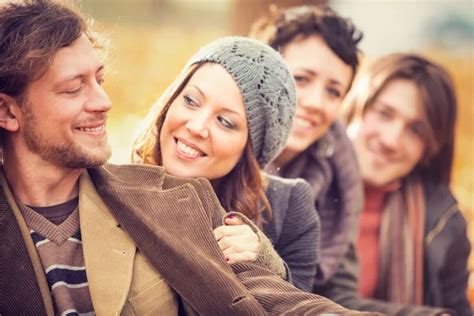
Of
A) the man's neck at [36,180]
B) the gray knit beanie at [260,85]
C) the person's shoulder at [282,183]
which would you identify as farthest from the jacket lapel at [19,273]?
the person's shoulder at [282,183]

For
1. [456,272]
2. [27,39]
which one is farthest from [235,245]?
[456,272]

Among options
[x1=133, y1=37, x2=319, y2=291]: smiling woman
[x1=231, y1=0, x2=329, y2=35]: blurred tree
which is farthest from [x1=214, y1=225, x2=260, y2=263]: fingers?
[x1=231, y1=0, x2=329, y2=35]: blurred tree

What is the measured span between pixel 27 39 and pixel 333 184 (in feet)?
7.65

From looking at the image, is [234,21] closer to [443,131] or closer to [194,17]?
[443,131]

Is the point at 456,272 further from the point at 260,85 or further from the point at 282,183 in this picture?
the point at 260,85

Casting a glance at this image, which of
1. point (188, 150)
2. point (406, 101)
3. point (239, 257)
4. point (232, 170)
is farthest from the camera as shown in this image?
point (406, 101)

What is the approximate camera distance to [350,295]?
4.38 metres

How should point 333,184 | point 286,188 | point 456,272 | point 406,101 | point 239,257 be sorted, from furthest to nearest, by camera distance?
point 456,272
point 406,101
point 333,184
point 286,188
point 239,257

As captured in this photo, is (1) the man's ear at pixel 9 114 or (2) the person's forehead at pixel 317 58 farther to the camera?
(2) the person's forehead at pixel 317 58

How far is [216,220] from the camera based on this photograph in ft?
10.3

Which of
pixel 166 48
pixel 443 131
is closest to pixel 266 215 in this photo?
pixel 443 131

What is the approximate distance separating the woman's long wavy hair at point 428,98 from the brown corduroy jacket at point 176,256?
234 cm

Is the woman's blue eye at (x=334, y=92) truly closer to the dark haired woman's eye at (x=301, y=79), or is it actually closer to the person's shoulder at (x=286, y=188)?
the dark haired woman's eye at (x=301, y=79)

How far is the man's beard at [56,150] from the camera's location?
2.87 meters
